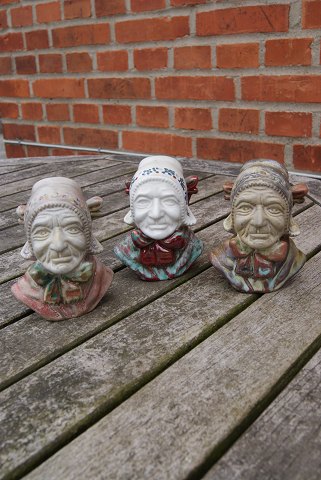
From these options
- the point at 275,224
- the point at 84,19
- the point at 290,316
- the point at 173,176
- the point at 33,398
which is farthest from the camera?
the point at 84,19

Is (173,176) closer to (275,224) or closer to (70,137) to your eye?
(275,224)

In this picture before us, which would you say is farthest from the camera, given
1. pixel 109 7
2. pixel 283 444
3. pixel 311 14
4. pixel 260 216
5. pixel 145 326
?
pixel 109 7

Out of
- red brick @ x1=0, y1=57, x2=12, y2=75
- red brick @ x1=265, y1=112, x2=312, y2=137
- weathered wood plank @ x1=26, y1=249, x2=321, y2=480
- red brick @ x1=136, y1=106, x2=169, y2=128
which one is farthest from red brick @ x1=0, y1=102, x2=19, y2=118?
weathered wood plank @ x1=26, y1=249, x2=321, y2=480

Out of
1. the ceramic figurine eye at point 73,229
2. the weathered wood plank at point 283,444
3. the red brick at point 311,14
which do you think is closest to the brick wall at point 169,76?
the red brick at point 311,14

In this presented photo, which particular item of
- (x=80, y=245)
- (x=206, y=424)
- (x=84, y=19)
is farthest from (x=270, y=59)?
(x=206, y=424)

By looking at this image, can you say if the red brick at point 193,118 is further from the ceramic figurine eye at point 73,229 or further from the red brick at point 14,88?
the ceramic figurine eye at point 73,229

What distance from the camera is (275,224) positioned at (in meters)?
1.68

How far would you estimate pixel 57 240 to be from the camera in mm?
1571

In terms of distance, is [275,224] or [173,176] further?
[173,176]

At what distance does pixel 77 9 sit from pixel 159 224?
7.71 ft

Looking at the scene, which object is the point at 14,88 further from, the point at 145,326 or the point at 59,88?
the point at 145,326

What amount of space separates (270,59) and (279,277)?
1.58 meters

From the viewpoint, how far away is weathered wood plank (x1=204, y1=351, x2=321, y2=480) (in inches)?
40.2

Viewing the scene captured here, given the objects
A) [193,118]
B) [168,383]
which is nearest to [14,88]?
[193,118]
